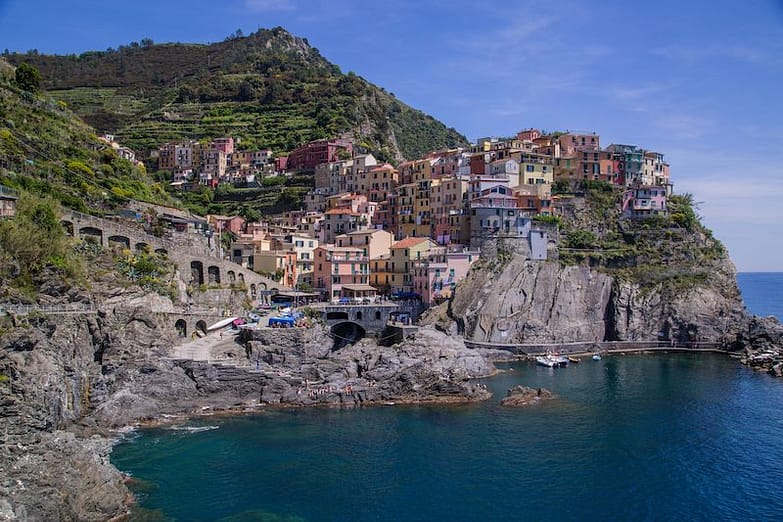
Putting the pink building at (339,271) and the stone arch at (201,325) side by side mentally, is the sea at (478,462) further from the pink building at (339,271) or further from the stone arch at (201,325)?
the pink building at (339,271)

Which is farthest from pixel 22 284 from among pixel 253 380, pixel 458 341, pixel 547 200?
pixel 547 200

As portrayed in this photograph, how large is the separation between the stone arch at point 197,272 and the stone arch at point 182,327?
811cm

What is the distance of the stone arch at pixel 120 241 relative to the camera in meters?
50.9

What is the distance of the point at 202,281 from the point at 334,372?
1617 cm

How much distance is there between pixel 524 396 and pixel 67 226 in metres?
35.3

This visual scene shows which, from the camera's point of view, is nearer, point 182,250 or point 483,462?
point 483,462

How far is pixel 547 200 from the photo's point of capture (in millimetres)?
72688

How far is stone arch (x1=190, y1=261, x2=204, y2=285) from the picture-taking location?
2200 inches

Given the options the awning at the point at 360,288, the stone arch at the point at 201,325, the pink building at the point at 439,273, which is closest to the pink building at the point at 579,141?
the pink building at the point at 439,273

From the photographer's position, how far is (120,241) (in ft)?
169

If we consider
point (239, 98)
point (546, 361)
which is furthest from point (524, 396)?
point (239, 98)

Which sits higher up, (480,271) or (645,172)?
(645,172)

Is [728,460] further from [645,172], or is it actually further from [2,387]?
[645,172]

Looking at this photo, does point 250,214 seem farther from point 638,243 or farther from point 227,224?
point 638,243
